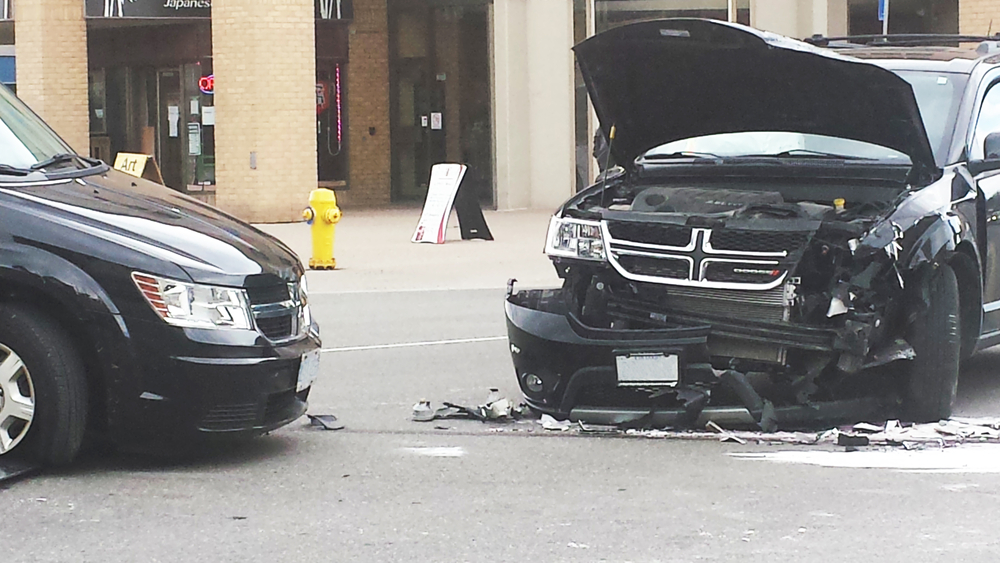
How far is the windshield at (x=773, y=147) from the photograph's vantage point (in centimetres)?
770

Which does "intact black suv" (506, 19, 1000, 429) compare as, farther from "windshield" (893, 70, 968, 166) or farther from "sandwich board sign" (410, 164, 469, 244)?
"sandwich board sign" (410, 164, 469, 244)

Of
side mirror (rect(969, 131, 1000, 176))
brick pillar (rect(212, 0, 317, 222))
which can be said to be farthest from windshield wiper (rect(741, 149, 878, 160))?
brick pillar (rect(212, 0, 317, 222))

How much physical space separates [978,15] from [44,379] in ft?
67.5

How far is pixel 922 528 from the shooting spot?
5.57m

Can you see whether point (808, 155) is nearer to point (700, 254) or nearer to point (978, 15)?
point (700, 254)

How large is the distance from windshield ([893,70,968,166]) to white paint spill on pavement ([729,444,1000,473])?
5.37 ft

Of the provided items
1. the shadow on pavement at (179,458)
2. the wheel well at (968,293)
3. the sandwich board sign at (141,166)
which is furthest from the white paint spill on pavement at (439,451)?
the sandwich board sign at (141,166)

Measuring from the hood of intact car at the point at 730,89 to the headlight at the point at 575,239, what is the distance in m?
0.91

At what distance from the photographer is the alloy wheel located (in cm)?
621

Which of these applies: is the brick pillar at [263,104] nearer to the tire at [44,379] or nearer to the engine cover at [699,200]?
the engine cover at [699,200]

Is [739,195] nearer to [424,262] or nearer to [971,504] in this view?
[971,504]

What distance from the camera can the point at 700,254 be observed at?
7062 millimetres

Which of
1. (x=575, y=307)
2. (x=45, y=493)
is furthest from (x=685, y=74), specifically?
(x=45, y=493)

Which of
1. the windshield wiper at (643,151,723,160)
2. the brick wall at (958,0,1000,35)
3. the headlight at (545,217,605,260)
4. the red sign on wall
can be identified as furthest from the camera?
the red sign on wall
